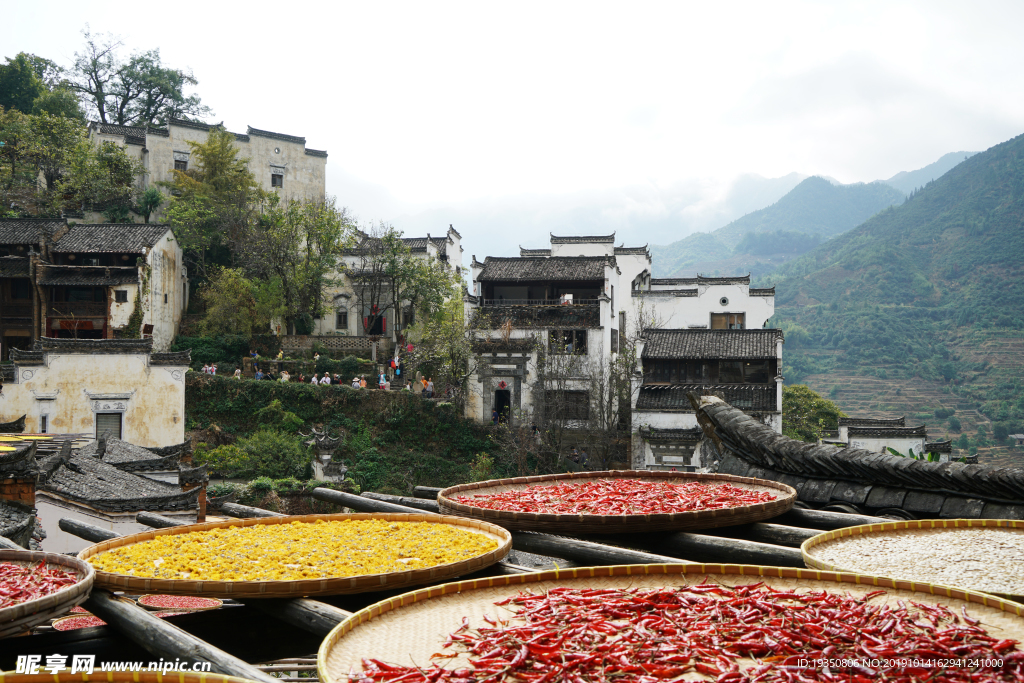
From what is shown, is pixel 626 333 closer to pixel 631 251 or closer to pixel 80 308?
pixel 631 251

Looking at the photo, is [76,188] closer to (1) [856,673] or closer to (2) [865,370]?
(1) [856,673]

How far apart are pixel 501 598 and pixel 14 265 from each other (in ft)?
102

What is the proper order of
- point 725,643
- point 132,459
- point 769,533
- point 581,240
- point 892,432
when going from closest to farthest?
point 725,643 < point 769,533 < point 132,459 < point 892,432 < point 581,240

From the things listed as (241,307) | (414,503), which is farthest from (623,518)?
(241,307)

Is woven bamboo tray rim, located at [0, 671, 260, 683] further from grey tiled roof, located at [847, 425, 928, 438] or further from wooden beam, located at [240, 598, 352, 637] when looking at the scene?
grey tiled roof, located at [847, 425, 928, 438]

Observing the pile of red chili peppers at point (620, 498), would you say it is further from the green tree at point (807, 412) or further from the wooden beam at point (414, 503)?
the green tree at point (807, 412)

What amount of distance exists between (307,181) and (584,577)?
38.3 metres

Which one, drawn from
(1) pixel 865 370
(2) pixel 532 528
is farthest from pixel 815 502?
(1) pixel 865 370

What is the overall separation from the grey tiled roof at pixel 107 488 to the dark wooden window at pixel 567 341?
1663 cm

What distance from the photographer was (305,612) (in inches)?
118

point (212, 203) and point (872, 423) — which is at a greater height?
point (212, 203)

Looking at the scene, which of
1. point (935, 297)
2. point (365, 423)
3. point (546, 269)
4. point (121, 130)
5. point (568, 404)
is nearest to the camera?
point (365, 423)

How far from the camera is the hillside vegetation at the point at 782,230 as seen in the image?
102 m

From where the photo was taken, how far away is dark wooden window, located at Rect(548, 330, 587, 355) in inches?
1110
